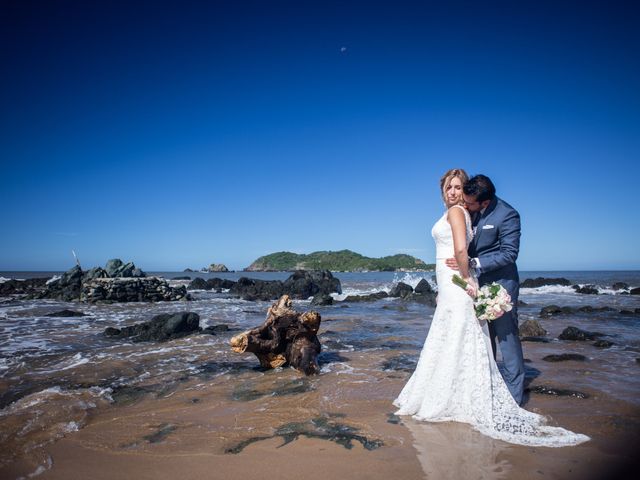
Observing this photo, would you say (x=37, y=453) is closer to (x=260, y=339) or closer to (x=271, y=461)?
(x=271, y=461)

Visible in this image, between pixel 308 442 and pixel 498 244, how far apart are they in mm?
3183

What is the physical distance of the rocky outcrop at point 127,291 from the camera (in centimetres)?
2369

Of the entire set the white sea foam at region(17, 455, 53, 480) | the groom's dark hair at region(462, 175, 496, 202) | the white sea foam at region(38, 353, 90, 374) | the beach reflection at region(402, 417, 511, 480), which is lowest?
the white sea foam at region(38, 353, 90, 374)

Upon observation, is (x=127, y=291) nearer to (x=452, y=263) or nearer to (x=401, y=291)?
(x=401, y=291)

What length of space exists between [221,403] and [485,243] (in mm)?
4153

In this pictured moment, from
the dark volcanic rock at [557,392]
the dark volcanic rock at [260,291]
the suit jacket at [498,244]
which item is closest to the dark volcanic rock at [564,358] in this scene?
the dark volcanic rock at [557,392]

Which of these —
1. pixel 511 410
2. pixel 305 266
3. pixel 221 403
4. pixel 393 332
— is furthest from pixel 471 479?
pixel 305 266

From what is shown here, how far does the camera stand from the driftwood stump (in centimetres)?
701

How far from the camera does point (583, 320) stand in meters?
14.3

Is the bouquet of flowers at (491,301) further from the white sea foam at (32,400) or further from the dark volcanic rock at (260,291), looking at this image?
the dark volcanic rock at (260,291)

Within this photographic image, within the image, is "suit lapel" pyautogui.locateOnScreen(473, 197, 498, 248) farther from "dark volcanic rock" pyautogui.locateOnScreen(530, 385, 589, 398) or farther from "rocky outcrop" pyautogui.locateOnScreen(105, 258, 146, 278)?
"rocky outcrop" pyautogui.locateOnScreen(105, 258, 146, 278)

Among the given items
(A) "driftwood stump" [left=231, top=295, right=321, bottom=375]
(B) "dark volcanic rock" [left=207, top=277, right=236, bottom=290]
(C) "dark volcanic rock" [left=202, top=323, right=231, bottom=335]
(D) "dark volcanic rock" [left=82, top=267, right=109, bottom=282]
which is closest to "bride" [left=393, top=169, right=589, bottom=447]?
(A) "driftwood stump" [left=231, top=295, right=321, bottom=375]

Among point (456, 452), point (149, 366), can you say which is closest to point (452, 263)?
point (456, 452)

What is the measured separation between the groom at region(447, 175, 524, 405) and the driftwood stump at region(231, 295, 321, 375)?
133 inches
